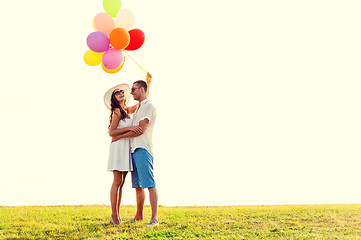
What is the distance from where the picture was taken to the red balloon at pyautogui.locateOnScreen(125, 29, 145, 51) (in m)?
9.01

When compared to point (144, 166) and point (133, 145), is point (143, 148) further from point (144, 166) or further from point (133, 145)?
point (144, 166)

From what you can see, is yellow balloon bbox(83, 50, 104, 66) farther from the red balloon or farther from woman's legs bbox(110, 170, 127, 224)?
woman's legs bbox(110, 170, 127, 224)

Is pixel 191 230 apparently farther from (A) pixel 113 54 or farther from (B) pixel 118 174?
(A) pixel 113 54

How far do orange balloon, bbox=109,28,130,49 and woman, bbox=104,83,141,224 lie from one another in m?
0.80

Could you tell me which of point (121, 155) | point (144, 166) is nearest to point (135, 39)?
point (121, 155)

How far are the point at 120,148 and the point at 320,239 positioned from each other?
158 inches

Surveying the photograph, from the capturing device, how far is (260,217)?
9.77m

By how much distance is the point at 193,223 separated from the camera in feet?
29.7

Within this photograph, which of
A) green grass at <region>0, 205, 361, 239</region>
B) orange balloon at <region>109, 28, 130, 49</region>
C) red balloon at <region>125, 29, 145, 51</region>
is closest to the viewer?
green grass at <region>0, 205, 361, 239</region>

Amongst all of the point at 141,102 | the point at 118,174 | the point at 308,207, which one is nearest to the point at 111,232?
the point at 118,174

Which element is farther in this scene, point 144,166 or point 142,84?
point 142,84

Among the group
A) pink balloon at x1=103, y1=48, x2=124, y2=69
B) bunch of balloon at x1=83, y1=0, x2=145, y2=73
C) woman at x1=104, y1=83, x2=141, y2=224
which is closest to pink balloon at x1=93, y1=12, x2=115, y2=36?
bunch of balloon at x1=83, y1=0, x2=145, y2=73

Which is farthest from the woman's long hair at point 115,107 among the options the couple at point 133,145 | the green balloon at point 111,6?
the green balloon at point 111,6

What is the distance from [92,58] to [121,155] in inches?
85.9
